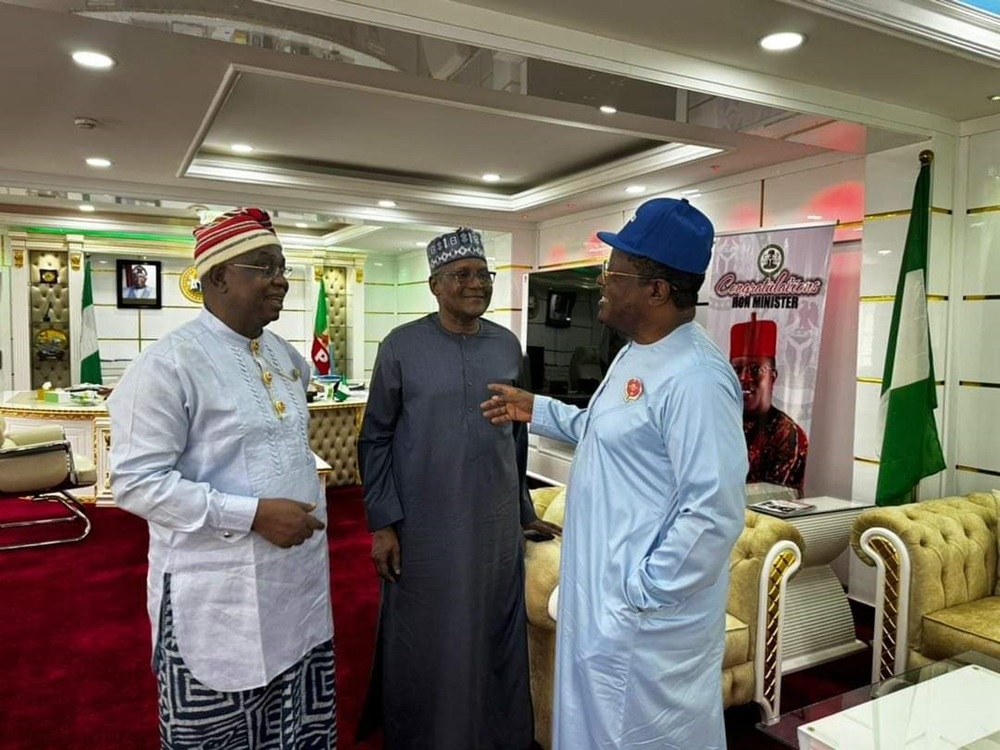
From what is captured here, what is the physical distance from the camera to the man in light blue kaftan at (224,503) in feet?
4.71

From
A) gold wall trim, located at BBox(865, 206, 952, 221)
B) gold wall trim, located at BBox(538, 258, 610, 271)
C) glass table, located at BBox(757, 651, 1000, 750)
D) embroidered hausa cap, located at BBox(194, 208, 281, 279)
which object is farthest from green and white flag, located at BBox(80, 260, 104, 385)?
glass table, located at BBox(757, 651, 1000, 750)

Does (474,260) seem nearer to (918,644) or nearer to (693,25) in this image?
(693,25)

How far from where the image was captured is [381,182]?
6000 mm

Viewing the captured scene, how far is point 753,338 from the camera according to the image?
4375 millimetres

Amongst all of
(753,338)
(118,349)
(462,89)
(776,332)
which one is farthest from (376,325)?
(462,89)

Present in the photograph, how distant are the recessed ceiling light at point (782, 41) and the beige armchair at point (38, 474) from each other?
4634 millimetres

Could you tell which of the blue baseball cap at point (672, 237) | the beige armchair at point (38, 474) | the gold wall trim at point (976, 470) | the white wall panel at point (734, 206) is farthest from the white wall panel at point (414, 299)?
the blue baseball cap at point (672, 237)

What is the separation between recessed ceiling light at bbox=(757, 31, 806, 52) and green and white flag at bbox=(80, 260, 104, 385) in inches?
337

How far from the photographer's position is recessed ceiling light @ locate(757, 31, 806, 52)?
2584 millimetres

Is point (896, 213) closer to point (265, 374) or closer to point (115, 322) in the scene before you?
point (265, 374)

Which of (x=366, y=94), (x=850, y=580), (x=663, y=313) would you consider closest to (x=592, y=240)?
(x=366, y=94)

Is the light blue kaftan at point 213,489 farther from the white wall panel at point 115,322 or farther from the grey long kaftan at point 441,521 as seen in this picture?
the white wall panel at point 115,322

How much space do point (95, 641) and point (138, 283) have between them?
7630mm

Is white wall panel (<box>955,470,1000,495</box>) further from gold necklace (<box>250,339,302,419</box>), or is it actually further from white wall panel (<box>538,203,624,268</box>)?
gold necklace (<box>250,339,302,419</box>)
